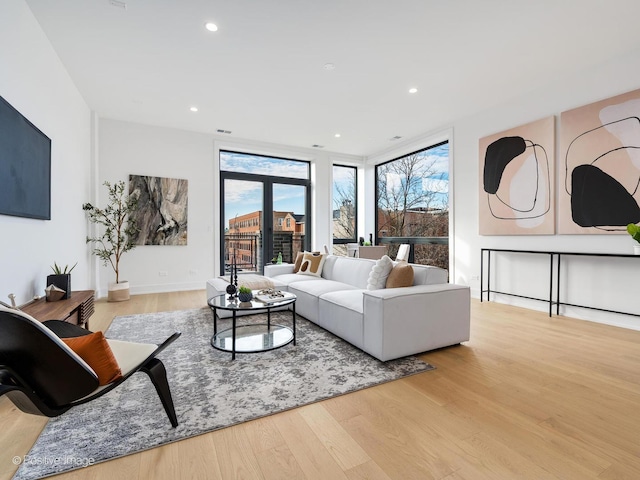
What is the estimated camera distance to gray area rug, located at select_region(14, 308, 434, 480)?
1535 millimetres

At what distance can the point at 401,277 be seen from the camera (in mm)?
2977

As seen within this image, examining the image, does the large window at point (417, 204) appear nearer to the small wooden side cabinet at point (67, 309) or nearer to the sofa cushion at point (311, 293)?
the sofa cushion at point (311, 293)

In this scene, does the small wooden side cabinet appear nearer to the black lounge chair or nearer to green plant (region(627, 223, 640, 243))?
the black lounge chair

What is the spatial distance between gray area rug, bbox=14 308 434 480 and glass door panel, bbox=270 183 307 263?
12.6ft

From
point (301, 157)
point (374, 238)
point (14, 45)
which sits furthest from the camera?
point (374, 238)

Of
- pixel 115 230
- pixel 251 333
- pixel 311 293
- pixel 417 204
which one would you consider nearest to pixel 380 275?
pixel 311 293

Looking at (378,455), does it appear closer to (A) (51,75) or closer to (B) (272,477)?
(B) (272,477)

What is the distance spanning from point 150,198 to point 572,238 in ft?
20.7

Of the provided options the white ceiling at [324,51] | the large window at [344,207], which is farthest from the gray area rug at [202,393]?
the large window at [344,207]

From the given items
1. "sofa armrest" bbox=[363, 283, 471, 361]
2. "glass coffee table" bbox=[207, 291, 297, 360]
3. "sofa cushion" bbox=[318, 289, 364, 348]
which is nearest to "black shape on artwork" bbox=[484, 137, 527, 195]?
"sofa armrest" bbox=[363, 283, 471, 361]

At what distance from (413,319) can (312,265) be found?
2.28 m

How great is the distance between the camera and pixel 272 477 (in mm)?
1348

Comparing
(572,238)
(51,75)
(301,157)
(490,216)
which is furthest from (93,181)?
(572,238)

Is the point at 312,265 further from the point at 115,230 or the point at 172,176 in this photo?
the point at 115,230
